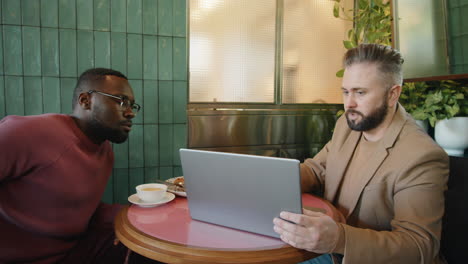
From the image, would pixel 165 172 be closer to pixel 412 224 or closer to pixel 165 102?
pixel 165 102

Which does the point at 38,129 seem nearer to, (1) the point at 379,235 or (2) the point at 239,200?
(2) the point at 239,200

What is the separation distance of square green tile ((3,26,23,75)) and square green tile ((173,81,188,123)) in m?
1.03

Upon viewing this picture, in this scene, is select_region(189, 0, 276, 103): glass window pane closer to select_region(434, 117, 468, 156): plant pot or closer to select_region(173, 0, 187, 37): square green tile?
select_region(173, 0, 187, 37): square green tile

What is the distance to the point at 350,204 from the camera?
1370 millimetres

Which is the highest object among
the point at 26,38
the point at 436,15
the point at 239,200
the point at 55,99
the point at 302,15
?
the point at 302,15

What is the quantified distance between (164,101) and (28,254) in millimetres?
1421

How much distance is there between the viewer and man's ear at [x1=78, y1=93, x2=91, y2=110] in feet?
5.08

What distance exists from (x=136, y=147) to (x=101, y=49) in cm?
73

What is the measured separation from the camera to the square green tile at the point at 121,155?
7.89ft

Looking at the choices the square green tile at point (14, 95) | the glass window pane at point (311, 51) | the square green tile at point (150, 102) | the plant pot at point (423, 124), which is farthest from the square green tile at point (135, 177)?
the plant pot at point (423, 124)

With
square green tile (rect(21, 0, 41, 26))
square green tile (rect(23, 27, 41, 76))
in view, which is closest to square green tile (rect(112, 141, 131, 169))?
square green tile (rect(23, 27, 41, 76))

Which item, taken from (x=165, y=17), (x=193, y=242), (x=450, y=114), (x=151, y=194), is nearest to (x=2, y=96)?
(x=165, y=17)

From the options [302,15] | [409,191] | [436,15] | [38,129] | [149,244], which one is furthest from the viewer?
[302,15]

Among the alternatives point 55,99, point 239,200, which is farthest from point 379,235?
point 55,99
